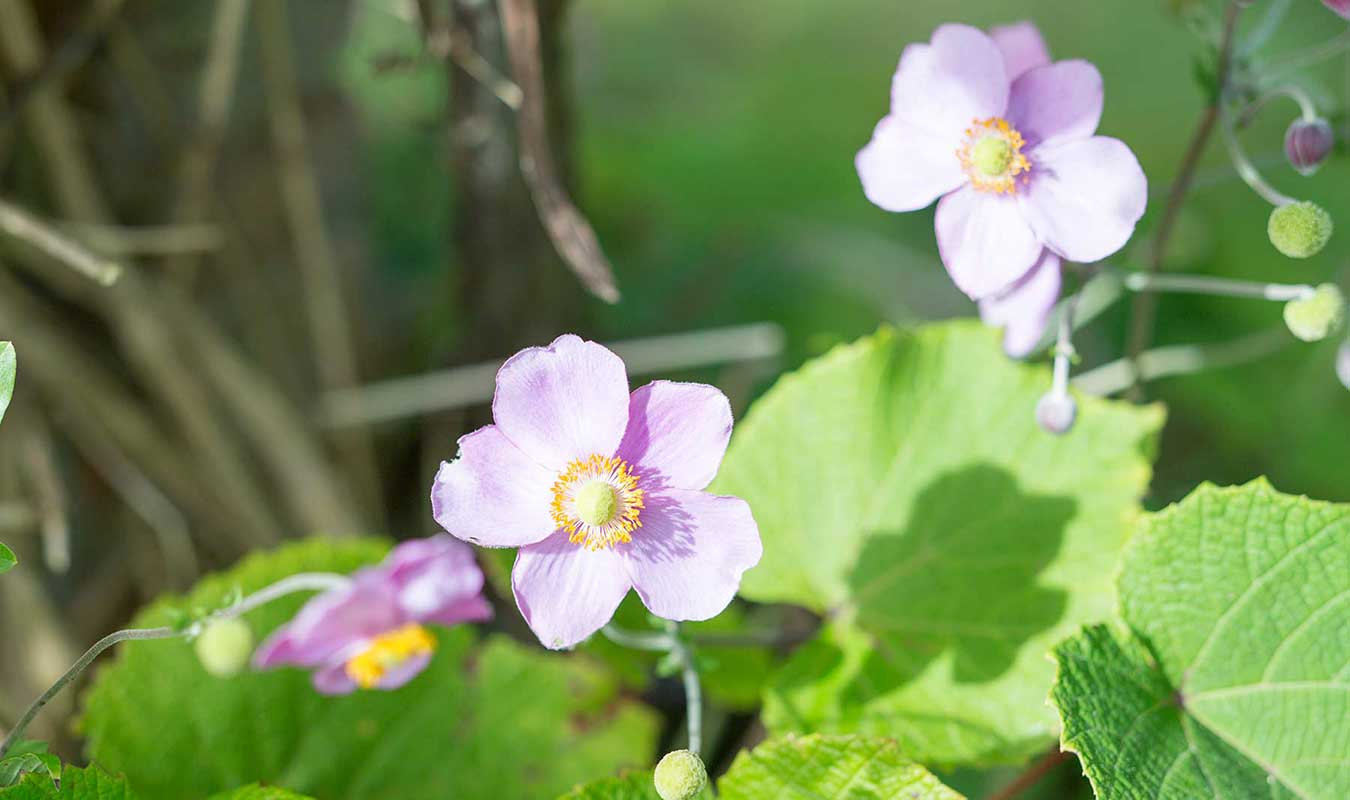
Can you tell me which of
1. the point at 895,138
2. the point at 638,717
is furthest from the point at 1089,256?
the point at 638,717

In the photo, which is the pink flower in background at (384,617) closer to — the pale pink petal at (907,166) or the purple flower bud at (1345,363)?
the pale pink petal at (907,166)

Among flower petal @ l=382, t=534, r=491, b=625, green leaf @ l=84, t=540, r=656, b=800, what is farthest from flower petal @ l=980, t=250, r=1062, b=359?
green leaf @ l=84, t=540, r=656, b=800

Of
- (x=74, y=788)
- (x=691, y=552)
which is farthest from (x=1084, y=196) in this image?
(x=74, y=788)

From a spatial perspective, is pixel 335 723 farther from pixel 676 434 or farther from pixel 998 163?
pixel 998 163

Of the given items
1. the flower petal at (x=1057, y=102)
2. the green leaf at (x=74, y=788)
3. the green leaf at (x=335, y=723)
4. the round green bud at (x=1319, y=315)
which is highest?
the flower petal at (x=1057, y=102)

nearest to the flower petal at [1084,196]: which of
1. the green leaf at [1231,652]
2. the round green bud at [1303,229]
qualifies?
the round green bud at [1303,229]

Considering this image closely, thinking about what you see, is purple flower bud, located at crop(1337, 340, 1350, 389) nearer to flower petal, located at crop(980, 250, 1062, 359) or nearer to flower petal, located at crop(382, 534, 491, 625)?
flower petal, located at crop(980, 250, 1062, 359)

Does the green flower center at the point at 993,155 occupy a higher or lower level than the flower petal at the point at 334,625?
higher
